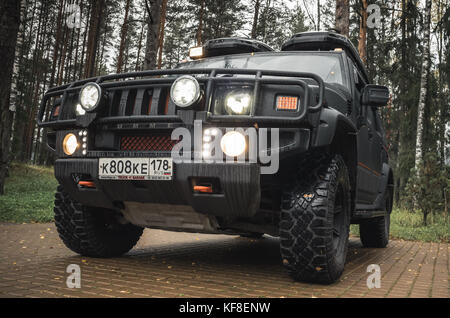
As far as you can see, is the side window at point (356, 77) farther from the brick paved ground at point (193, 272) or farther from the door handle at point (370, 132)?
the brick paved ground at point (193, 272)

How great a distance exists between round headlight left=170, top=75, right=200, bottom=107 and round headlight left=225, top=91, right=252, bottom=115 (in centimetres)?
24

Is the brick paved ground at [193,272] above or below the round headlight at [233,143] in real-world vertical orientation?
below

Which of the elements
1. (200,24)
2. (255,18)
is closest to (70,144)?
(255,18)

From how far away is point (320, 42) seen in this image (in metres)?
4.77

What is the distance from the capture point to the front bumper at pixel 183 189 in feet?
9.31

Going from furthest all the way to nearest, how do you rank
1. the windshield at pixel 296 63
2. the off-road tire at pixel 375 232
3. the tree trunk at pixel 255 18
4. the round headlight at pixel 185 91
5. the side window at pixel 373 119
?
1. the tree trunk at pixel 255 18
2. the off-road tire at pixel 375 232
3. the side window at pixel 373 119
4. the windshield at pixel 296 63
5. the round headlight at pixel 185 91

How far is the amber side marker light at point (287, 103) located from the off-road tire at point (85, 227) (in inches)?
81.2

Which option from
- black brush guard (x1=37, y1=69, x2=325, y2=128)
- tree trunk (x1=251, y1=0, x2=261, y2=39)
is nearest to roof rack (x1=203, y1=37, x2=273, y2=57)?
black brush guard (x1=37, y1=69, x2=325, y2=128)

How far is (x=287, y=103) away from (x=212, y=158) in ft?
2.20

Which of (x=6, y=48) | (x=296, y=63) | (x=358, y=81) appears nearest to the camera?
(x=296, y=63)

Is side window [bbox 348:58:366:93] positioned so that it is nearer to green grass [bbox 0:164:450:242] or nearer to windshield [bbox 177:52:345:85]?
windshield [bbox 177:52:345:85]

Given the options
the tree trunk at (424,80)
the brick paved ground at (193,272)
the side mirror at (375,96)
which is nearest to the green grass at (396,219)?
the brick paved ground at (193,272)

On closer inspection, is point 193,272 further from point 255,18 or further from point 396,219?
point 255,18
